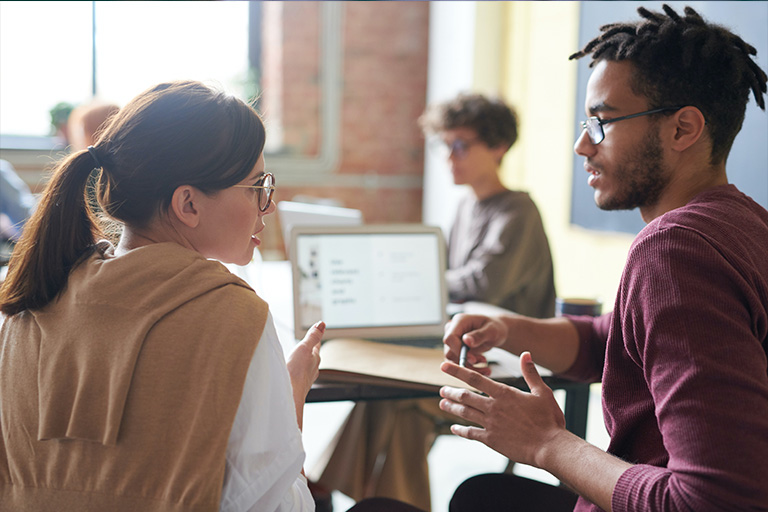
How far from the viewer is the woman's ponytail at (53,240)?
929mm

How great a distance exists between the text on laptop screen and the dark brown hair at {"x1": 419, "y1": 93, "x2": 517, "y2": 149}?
1.16 m

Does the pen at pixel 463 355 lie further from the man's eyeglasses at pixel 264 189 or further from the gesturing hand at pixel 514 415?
the man's eyeglasses at pixel 264 189

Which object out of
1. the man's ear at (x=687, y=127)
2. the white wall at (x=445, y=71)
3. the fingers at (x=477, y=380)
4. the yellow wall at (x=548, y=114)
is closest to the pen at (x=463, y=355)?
the fingers at (x=477, y=380)

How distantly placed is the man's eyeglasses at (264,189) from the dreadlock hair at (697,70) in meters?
0.61

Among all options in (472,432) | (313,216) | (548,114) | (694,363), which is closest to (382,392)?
(472,432)

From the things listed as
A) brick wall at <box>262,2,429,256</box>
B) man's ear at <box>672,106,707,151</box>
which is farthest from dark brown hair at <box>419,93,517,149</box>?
brick wall at <box>262,2,429,256</box>

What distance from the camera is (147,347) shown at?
85 centimetres

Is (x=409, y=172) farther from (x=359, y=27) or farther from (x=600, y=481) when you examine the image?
(x=600, y=481)

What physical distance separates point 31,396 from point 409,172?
4659mm

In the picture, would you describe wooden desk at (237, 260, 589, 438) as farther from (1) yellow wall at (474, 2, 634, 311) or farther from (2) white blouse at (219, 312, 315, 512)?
(1) yellow wall at (474, 2, 634, 311)

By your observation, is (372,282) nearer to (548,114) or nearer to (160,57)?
(548,114)

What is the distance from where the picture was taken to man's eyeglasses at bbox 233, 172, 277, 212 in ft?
3.49

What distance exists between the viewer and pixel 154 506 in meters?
0.83

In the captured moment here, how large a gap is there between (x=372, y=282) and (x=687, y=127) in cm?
88
